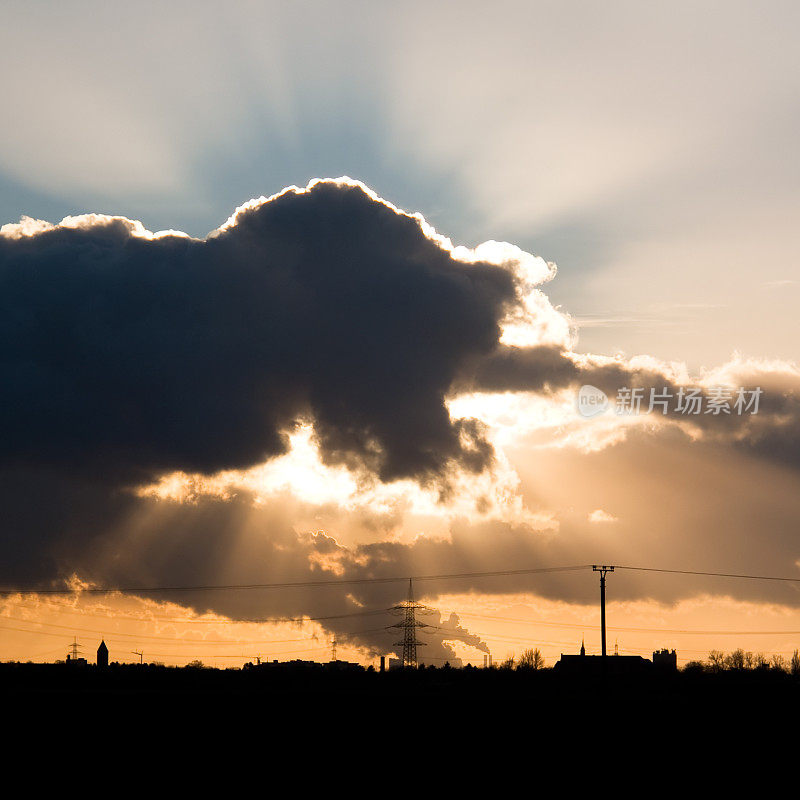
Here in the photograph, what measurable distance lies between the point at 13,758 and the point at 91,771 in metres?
5.60

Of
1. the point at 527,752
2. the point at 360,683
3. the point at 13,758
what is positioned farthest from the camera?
the point at 360,683

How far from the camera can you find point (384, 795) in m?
42.3

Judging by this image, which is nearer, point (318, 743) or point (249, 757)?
point (249, 757)

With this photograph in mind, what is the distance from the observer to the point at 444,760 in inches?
1955

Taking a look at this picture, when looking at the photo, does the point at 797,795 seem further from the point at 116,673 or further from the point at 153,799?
the point at 116,673

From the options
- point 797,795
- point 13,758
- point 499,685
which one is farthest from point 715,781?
point 499,685

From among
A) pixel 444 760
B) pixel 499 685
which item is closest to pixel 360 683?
pixel 499 685

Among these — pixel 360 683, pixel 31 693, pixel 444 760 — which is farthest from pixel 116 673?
pixel 444 760

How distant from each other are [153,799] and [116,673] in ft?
231

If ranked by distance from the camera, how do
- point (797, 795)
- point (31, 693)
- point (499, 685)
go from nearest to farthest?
point (797, 795)
point (31, 693)
point (499, 685)

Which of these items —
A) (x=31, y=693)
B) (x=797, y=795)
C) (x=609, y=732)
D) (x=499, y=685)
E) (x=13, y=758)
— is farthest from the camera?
(x=499, y=685)

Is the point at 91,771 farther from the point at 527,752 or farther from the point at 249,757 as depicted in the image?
the point at 527,752

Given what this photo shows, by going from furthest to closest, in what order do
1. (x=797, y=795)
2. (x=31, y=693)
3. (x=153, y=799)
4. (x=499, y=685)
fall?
(x=499, y=685) → (x=31, y=693) → (x=797, y=795) → (x=153, y=799)

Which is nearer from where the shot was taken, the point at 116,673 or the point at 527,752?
the point at 527,752
